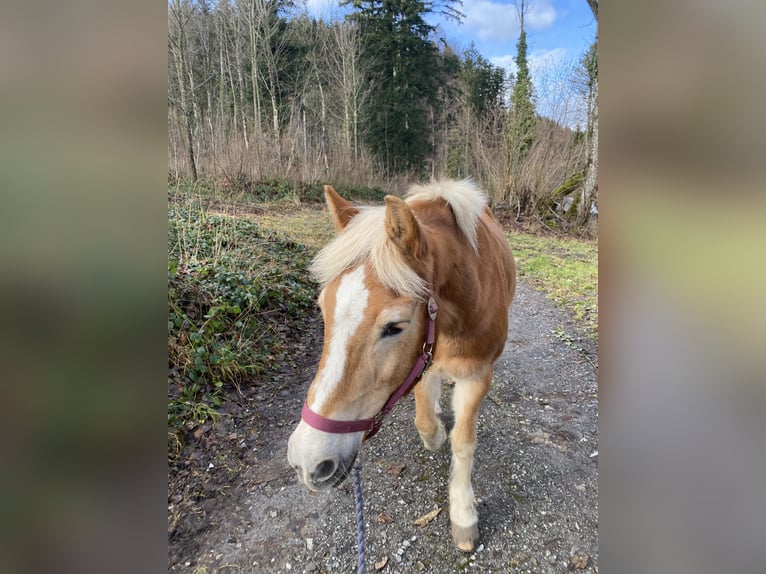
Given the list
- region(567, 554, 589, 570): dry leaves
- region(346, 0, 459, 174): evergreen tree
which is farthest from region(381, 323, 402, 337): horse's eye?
region(346, 0, 459, 174): evergreen tree

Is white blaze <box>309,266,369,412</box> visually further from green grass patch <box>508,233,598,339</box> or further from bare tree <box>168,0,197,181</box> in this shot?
green grass patch <box>508,233,598,339</box>

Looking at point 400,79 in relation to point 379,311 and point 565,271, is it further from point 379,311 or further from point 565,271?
point 379,311

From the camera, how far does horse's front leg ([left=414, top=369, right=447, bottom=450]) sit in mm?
2480

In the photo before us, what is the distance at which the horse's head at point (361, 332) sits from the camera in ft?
4.27

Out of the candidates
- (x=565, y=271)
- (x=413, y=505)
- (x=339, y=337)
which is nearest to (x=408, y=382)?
(x=339, y=337)

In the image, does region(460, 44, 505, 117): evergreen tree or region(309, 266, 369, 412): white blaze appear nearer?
region(309, 266, 369, 412): white blaze

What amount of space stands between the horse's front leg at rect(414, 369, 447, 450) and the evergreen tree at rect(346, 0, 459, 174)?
579 inches

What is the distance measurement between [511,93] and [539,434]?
11765mm

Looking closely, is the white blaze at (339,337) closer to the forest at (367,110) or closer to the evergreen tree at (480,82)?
the forest at (367,110)

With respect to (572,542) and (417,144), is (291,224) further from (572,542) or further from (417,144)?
(417,144)

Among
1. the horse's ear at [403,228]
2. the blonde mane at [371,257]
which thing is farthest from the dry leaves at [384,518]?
the horse's ear at [403,228]

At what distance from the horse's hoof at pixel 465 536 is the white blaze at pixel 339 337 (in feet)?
4.45
